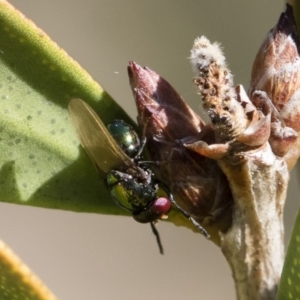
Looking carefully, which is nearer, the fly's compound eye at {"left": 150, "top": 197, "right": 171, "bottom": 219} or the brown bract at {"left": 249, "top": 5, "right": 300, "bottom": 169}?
the brown bract at {"left": 249, "top": 5, "right": 300, "bottom": 169}

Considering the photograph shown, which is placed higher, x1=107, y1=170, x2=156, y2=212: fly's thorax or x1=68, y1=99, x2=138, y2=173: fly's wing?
x1=68, y1=99, x2=138, y2=173: fly's wing

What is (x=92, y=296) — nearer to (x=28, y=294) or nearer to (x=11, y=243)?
(x=11, y=243)

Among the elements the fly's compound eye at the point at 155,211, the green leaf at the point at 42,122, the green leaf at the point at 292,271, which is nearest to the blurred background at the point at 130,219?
the fly's compound eye at the point at 155,211

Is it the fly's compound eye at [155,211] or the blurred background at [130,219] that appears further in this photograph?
the blurred background at [130,219]

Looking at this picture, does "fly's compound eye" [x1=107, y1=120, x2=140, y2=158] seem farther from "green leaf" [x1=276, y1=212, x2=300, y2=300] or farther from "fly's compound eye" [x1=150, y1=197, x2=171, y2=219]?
"green leaf" [x1=276, y1=212, x2=300, y2=300]

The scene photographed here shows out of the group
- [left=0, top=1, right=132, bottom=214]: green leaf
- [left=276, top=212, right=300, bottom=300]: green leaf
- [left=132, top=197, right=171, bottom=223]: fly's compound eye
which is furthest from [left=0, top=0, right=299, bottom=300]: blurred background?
[left=276, top=212, right=300, bottom=300]: green leaf

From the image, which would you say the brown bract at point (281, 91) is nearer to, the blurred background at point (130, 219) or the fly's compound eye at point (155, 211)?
the fly's compound eye at point (155, 211)

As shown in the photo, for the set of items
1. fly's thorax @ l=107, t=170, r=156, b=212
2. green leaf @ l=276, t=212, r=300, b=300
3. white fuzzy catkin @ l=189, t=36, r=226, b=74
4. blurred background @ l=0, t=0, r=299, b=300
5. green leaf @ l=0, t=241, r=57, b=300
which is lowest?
blurred background @ l=0, t=0, r=299, b=300
